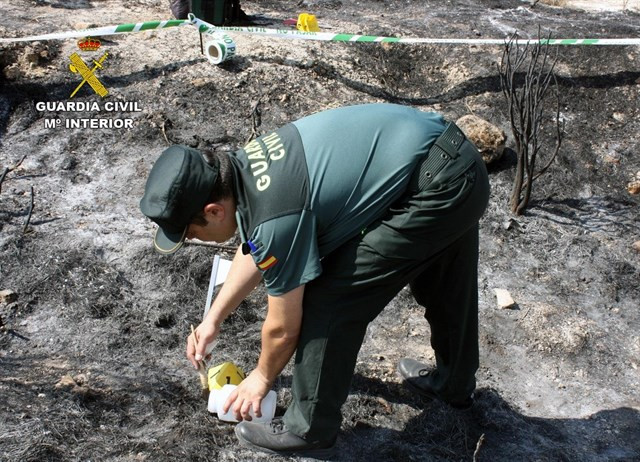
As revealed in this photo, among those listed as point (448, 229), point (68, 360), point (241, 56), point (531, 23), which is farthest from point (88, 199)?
point (531, 23)

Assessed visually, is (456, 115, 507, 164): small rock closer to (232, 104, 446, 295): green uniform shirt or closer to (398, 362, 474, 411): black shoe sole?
(398, 362, 474, 411): black shoe sole

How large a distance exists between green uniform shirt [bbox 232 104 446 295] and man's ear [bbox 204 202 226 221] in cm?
6

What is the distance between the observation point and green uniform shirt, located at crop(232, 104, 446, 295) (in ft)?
6.84

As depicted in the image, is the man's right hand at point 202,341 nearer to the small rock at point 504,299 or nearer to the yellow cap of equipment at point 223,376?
the yellow cap of equipment at point 223,376

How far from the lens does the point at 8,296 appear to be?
364 cm

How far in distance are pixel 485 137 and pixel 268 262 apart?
3.22 meters

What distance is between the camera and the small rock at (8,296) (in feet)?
11.9

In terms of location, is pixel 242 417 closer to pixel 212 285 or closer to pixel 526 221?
pixel 212 285

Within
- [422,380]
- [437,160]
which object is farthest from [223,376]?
[437,160]

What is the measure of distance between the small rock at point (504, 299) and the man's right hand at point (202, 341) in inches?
77.2

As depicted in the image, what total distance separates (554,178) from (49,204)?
357 centimetres

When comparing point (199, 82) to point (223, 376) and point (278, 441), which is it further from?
point (278, 441)

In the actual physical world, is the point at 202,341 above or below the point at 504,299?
above

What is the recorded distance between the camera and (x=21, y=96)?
17.4ft
